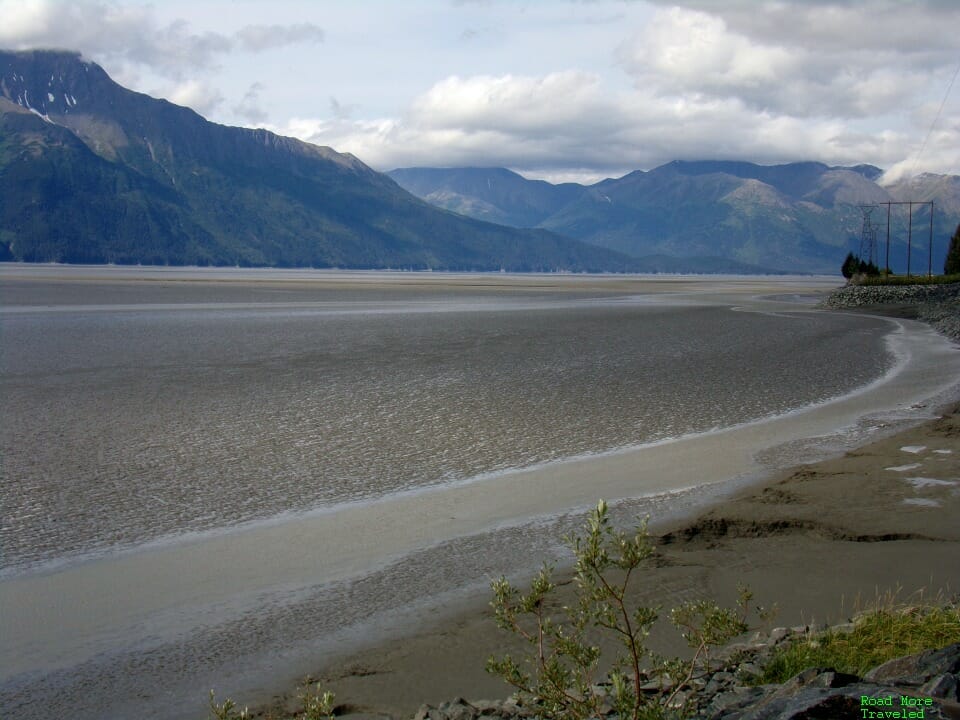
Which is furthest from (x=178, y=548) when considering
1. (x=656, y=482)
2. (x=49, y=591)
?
(x=656, y=482)

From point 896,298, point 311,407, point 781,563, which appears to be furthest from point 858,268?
point 781,563

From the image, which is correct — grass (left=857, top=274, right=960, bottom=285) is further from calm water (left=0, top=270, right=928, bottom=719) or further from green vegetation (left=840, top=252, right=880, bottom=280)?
calm water (left=0, top=270, right=928, bottom=719)

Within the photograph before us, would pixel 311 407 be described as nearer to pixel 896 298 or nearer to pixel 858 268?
pixel 896 298

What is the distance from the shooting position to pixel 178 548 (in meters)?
10.8

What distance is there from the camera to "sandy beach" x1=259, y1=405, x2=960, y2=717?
721 cm

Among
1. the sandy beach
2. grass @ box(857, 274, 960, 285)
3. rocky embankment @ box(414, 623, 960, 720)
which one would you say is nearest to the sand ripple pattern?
the sandy beach

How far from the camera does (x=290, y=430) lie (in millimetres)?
18109

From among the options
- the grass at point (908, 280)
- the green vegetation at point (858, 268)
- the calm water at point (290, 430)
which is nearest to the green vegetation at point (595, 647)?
the calm water at point (290, 430)

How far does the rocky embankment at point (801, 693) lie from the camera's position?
4.56m

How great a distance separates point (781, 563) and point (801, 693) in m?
5.29

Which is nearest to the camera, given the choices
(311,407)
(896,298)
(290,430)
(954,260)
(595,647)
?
(595,647)

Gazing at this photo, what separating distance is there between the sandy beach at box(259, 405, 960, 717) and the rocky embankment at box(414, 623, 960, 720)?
0.66 metres

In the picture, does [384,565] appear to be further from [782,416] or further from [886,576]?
[782,416]

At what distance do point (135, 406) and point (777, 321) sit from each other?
44462mm
